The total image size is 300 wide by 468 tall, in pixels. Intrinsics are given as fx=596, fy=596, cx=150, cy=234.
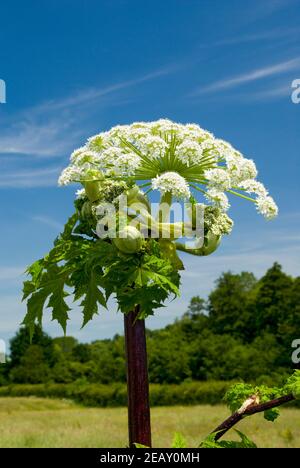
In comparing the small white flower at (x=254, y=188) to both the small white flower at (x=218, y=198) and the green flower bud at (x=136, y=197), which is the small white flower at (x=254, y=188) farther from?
the green flower bud at (x=136, y=197)

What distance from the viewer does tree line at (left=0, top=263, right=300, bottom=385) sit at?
43219mm

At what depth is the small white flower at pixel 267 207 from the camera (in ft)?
14.1

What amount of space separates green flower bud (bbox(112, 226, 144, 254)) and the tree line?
3669 cm

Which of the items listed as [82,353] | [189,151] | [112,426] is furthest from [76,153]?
[82,353]

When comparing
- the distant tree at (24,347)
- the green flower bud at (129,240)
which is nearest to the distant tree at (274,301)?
the distant tree at (24,347)

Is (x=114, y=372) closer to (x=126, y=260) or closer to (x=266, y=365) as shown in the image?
(x=266, y=365)

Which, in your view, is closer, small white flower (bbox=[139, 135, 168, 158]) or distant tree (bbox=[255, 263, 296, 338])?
small white flower (bbox=[139, 135, 168, 158])

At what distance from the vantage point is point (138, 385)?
3.67m

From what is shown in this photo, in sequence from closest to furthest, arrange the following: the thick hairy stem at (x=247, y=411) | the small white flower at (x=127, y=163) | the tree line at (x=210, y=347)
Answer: the thick hairy stem at (x=247, y=411), the small white flower at (x=127, y=163), the tree line at (x=210, y=347)

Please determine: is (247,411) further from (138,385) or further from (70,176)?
(70,176)

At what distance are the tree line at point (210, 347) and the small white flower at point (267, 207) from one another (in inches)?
1417

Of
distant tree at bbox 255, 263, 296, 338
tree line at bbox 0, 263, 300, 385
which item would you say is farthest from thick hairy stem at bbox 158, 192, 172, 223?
distant tree at bbox 255, 263, 296, 338

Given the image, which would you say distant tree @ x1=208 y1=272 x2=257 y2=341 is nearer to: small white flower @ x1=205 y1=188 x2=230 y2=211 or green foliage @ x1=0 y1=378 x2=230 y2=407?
green foliage @ x1=0 y1=378 x2=230 y2=407
